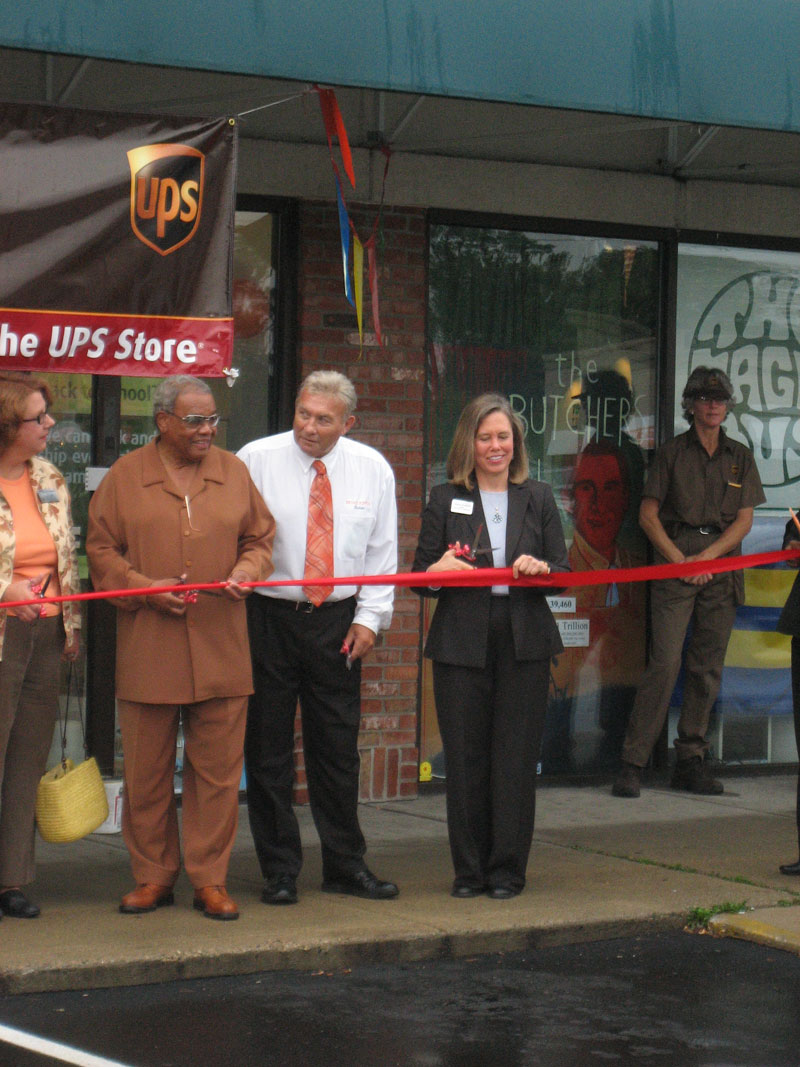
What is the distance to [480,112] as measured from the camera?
8.10 meters

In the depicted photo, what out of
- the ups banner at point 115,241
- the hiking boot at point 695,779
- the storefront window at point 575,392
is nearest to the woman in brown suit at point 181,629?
the ups banner at point 115,241

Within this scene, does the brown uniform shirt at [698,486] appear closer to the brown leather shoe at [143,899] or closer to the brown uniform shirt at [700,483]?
the brown uniform shirt at [700,483]

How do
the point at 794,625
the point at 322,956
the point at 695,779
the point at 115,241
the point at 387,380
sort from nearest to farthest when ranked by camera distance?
the point at 322,956
the point at 115,241
the point at 794,625
the point at 387,380
the point at 695,779

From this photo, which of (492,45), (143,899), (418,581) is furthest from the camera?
(492,45)

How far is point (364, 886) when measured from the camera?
257 inches

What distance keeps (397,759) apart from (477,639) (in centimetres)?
229

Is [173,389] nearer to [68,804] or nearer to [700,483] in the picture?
[68,804]

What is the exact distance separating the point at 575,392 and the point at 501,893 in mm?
3530

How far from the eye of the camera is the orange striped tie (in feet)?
20.6

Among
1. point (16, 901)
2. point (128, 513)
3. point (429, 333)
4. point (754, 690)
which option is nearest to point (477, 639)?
point (128, 513)

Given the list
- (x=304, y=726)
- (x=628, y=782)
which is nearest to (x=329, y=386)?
(x=304, y=726)

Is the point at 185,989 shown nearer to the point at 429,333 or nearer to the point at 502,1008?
the point at 502,1008

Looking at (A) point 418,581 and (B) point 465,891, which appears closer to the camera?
(A) point 418,581

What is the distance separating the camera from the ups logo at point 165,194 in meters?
6.27
